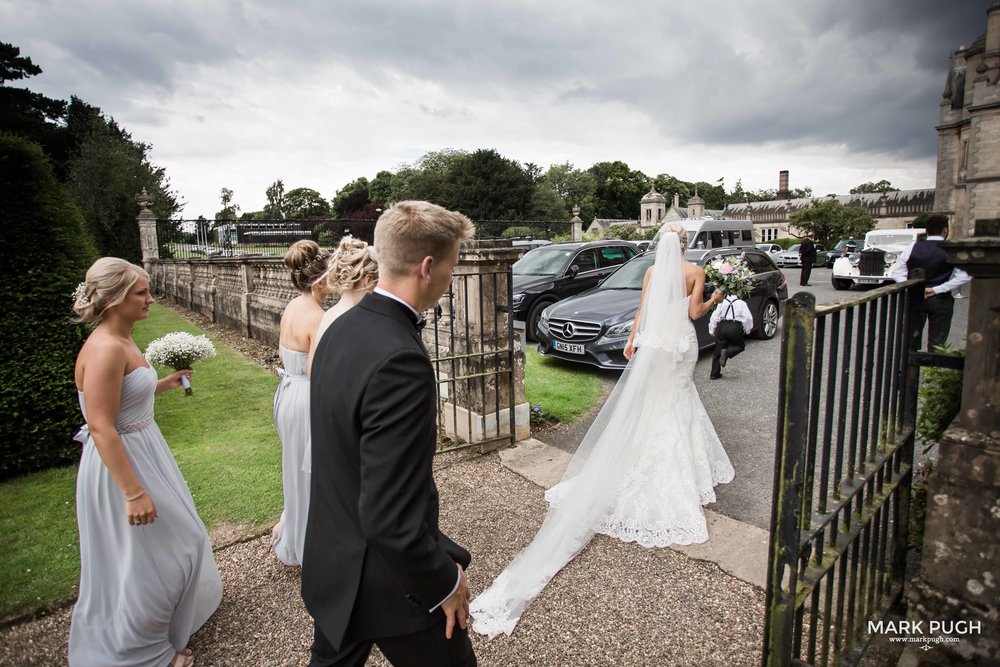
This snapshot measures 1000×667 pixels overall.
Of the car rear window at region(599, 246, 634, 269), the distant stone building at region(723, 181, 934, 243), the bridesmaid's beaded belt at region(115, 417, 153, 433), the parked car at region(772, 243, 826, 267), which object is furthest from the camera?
the distant stone building at region(723, 181, 934, 243)

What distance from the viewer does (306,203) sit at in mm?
107312

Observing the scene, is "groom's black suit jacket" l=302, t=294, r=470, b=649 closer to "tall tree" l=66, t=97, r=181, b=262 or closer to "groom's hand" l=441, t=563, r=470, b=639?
"groom's hand" l=441, t=563, r=470, b=639

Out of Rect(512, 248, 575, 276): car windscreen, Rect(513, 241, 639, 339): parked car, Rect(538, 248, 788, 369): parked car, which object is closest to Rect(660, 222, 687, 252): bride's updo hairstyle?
Rect(538, 248, 788, 369): parked car

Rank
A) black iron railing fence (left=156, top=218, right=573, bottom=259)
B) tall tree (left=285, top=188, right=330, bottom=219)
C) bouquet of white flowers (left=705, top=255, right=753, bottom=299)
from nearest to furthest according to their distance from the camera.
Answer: bouquet of white flowers (left=705, top=255, right=753, bottom=299), black iron railing fence (left=156, top=218, right=573, bottom=259), tall tree (left=285, top=188, right=330, bottom=219)

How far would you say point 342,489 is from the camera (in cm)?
167

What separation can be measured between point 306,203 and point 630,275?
353ft

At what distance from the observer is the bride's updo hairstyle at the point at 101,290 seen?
2.65m

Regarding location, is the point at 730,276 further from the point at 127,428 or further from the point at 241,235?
the point at 241,235

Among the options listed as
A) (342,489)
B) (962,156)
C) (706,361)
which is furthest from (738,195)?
(342,489)

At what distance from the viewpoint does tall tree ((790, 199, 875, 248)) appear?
4969 cm

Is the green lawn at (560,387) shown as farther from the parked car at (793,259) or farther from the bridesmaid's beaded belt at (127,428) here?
the parked car at (793,259)

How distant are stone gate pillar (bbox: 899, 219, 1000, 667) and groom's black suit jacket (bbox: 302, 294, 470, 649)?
1916 millimetres

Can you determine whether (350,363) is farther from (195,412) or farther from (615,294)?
(615,294)

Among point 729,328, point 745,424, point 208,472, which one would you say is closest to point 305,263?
point 208,472
